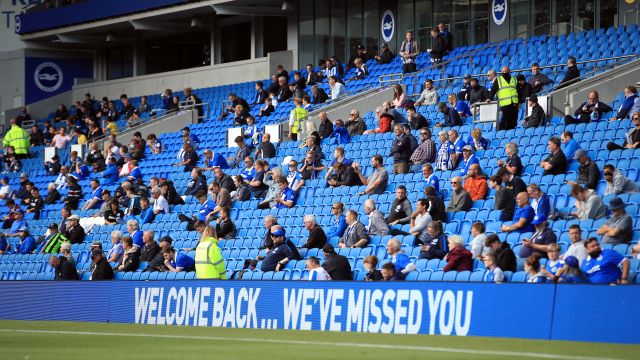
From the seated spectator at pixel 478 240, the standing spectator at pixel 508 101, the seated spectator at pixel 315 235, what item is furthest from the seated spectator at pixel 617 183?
the standing spectator at pixel 508 101

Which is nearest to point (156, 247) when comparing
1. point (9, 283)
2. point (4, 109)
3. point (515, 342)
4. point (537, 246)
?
point (9, 283)

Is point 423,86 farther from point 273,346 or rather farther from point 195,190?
point 273,346

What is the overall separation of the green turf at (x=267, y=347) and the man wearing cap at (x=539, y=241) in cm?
224

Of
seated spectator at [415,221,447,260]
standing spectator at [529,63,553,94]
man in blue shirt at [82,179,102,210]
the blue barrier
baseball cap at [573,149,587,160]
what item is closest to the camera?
the blue barrier

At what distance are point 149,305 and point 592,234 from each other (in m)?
6.65

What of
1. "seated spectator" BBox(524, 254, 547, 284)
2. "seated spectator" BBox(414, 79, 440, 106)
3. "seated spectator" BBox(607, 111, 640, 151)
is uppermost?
"seated spectator" BBox(414, 79, 440, 106)

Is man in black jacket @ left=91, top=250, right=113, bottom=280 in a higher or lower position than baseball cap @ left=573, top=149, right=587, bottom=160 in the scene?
lower

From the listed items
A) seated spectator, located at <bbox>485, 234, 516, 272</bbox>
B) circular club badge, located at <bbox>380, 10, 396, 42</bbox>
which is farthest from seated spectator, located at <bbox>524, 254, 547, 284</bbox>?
circular club badge, located at <bbox>380, 10, 396, 42</bbox>

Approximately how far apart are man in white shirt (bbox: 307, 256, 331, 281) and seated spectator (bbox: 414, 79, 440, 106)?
8.64 metres

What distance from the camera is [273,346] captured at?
11500 millimetres

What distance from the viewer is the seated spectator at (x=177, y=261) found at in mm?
19062

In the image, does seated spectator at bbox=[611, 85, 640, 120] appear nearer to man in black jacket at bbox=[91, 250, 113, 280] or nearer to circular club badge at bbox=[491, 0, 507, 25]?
man in black jacket at bbox=[91, 250, 113, 280]

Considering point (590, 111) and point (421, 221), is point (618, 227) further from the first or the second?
point (590, 111)

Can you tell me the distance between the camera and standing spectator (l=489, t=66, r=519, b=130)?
20573mm
